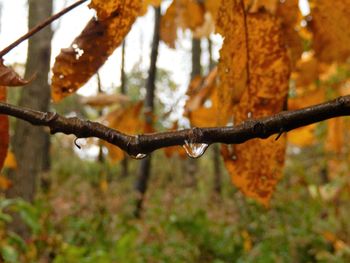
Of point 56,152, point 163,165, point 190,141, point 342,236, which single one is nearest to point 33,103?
point 190,141

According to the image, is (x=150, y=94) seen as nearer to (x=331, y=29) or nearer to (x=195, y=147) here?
(x=331, y=29)

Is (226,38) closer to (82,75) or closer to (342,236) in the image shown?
(82,75)

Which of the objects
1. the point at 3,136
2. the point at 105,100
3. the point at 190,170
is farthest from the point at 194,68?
the point at 3,136

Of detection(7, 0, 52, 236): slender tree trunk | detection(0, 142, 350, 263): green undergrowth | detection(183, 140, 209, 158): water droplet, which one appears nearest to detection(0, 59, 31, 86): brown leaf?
detection(183, 140, 209, 158): water droplet

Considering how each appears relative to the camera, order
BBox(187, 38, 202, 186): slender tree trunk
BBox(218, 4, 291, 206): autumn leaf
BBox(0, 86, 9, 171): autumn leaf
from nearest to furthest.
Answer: BBox(0, 86, 9, 171): autumn leaf
BBox(218, 4, 291, 206): autumn leaf
BBox(187, 38, 202, 186): slender tree trunk


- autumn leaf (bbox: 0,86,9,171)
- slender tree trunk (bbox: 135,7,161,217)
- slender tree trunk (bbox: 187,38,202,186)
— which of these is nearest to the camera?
autumn leaf (bbox: 0,86,9,171)

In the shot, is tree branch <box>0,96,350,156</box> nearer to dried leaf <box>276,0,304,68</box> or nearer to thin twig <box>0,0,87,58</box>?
thin twig <box>0,0,87,58</box>

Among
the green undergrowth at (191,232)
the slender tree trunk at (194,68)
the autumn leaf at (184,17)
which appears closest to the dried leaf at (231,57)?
the autumn leaf at (184,17)
